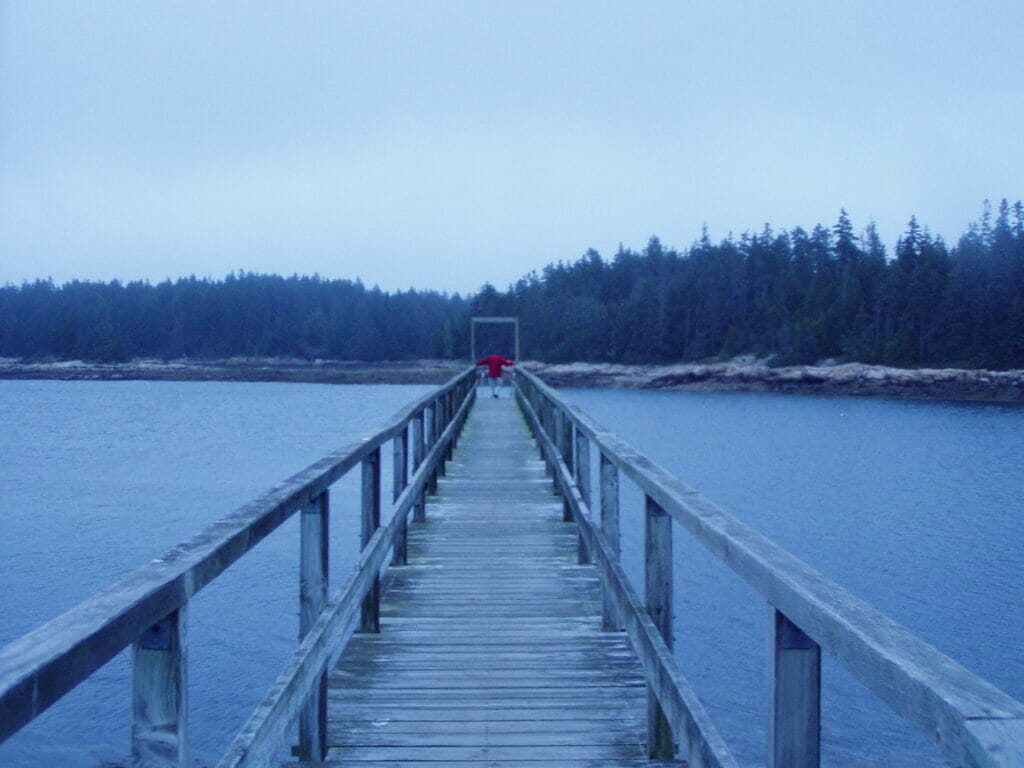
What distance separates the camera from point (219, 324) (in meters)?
131

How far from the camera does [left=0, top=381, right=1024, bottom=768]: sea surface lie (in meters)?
11.0

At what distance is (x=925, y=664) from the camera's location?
4.53ft

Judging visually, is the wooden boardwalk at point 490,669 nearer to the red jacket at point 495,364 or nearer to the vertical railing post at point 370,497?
the vertical railing post at point 370,497

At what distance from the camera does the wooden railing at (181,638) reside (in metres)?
1.42

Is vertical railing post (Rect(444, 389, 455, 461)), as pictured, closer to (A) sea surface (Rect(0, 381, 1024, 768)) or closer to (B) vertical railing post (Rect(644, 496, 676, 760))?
(A) sea surface (Rect(0, 381, 1024, 768))

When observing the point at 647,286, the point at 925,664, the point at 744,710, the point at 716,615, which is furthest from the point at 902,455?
the point at 647,286

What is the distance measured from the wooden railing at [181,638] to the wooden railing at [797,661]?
1057 millimetres

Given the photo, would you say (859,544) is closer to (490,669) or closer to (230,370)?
(490,669)

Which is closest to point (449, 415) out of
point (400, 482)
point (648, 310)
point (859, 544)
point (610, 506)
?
point (400, 482)

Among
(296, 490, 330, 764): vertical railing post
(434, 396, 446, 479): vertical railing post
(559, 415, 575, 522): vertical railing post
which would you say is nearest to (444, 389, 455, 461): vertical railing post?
(434, 396, 446, 479): vertical railing post

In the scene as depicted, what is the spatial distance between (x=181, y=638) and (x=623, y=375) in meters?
89.3

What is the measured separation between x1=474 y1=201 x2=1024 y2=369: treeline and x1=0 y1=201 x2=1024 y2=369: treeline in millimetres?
153

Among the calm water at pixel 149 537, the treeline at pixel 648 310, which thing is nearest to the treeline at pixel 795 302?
the treeline at pixel 648 310

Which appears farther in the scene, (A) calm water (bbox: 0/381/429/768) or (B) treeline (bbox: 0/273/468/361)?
(B) treeline (bbox: 0/273/468/361)
